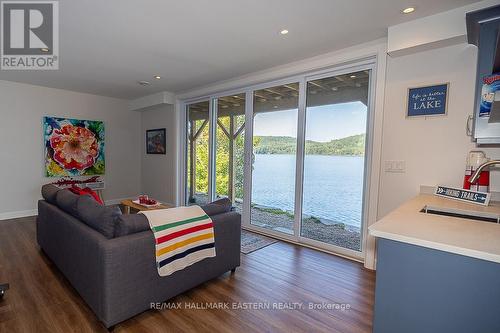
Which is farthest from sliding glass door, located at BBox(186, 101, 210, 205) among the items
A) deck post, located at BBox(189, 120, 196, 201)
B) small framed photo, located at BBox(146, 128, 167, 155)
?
small framed photo, located at BBox(146, 128, 167, 155)

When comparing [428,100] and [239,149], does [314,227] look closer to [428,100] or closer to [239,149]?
[239,149]

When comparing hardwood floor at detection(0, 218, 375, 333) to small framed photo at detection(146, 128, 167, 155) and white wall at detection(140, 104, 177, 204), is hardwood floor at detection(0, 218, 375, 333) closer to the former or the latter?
white wall at detection(140, 104, 177, 204)

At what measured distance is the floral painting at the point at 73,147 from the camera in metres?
4.75

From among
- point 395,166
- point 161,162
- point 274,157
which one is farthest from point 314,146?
point 161,162

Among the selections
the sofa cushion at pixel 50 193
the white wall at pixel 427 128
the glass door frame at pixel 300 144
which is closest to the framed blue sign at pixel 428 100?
the white wall at pixel 427 128

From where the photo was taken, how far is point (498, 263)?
34.0 inches

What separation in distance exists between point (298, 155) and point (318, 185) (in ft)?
1.61

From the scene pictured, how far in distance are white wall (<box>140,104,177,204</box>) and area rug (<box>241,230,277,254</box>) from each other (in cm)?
226

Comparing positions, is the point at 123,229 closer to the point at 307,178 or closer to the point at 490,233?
the point at 490,233

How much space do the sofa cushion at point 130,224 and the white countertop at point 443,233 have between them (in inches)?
60.6

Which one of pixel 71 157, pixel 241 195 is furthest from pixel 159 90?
pixel 241 195

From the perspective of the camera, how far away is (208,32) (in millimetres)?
2479

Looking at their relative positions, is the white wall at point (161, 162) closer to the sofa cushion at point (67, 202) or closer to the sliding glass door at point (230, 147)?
the sliding glass door at point (230, 147)

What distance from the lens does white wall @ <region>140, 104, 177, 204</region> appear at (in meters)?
5.29
